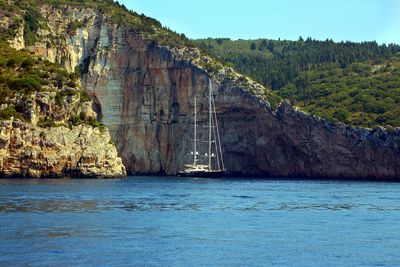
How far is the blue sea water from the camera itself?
145ft

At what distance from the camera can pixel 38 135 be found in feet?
362

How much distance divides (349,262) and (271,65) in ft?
497

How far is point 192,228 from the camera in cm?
5703

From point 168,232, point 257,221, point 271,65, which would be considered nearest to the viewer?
point 168,232

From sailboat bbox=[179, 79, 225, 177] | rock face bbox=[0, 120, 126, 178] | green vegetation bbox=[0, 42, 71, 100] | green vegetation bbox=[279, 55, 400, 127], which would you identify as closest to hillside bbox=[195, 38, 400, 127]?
green vegetation bbox=[279, 55, 400, 127]

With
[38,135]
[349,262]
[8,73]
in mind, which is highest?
[8,73]

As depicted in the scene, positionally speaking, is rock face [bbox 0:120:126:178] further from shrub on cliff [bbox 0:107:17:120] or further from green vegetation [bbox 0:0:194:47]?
green vegetation [bbox 0:0:194:47]

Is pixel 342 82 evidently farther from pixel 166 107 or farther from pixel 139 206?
pixel 139 206

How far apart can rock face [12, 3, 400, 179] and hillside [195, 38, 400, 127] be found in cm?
822

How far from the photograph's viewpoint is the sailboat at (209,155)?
141 m

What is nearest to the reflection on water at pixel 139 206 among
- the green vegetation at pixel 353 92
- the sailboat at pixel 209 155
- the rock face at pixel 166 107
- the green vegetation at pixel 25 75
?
the green vegetation at pixel 25 75

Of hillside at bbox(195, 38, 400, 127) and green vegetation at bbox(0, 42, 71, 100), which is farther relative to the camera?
hillside at bbox(195, 38, 400, 127)

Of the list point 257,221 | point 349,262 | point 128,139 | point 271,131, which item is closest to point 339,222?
point 257,221

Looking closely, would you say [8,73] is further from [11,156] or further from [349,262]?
[349,262]
